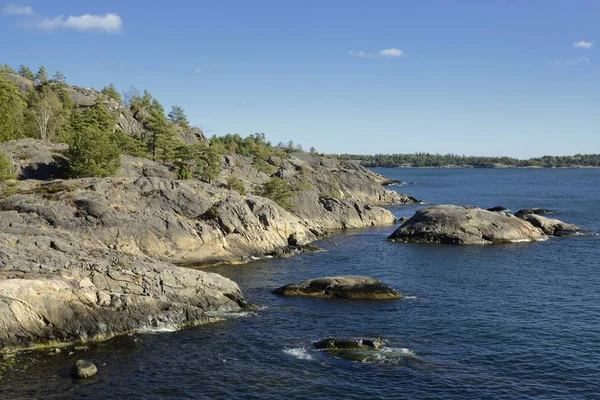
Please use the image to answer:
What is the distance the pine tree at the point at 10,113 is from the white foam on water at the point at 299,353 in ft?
259

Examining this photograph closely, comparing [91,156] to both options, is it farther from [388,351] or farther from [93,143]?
[388,351]

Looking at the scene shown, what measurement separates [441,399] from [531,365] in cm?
1006

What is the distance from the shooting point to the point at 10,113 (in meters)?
97.8

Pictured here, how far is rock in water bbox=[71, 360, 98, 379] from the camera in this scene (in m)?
35.2

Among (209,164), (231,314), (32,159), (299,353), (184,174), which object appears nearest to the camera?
(299,353)

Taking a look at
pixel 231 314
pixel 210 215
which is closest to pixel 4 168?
pixel 210 215

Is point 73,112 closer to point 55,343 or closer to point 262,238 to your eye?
point 262,238

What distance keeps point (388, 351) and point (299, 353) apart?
6.96 metres

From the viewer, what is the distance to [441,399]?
32812mm

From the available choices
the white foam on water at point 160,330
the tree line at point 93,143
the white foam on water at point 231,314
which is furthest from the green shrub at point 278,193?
the white foam on water at point 160,330

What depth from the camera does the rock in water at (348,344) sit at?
4062 centimetres

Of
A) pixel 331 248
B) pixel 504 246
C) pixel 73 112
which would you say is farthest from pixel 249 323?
pixel 73 112

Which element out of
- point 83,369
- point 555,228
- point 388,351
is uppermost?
point 555,228

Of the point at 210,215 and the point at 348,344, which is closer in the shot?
the point at 348,344
